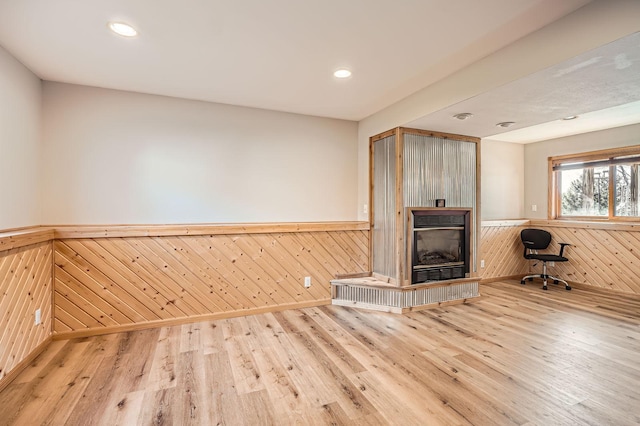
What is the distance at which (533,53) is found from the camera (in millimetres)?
2225

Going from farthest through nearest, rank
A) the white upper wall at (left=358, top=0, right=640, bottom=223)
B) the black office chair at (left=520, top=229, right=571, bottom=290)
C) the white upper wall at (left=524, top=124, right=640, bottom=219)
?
the black office chair at (left=520, top=229, right=571, bottom=290)
the white upper wall at (left=524, top=124, right=640, bottom=219)
the white upper wall at (left=358, top=0, right=640, bottom=223)

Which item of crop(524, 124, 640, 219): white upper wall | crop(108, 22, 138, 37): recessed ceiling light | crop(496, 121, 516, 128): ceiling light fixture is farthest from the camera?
crop(524, 124, 640, 219): white upper wall

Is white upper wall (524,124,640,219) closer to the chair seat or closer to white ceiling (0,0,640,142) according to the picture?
the chair seat

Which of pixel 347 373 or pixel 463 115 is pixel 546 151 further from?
pixel 347 373

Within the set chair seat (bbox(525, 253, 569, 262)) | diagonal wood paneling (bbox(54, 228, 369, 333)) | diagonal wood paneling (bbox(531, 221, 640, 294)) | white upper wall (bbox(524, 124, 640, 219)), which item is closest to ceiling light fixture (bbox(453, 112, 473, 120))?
diagonal wood paneling (bbox(54, 228, 369, 333))

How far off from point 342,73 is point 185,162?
7.17 ft

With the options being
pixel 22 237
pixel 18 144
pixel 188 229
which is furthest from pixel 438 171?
pixel 18 144

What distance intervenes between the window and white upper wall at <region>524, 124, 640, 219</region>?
98 millimetres

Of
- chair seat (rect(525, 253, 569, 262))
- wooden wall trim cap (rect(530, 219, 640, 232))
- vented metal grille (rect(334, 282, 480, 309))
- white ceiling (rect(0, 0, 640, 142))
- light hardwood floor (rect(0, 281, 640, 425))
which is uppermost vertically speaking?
white ceiling (rect(0, 0, 640, 142))

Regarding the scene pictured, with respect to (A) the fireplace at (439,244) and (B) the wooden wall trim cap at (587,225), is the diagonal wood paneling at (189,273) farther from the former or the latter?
(B) the wooden wall trim cap at (587,225)

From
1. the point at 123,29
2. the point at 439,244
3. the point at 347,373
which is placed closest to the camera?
the point at 123,29

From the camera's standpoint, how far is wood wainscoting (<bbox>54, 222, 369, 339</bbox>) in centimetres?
303

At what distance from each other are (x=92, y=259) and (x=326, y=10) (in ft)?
10.7

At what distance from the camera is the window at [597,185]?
4500 millimetres
